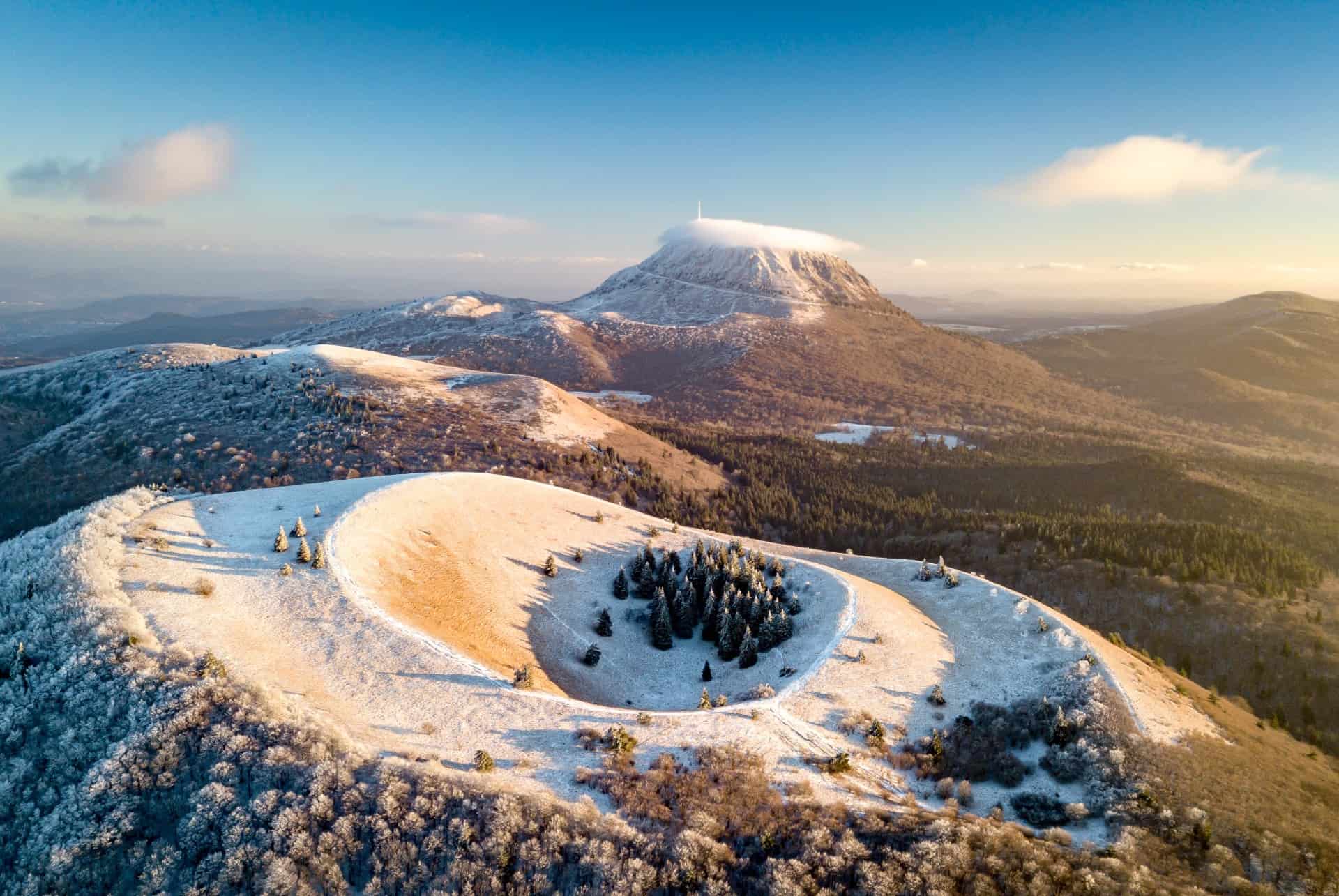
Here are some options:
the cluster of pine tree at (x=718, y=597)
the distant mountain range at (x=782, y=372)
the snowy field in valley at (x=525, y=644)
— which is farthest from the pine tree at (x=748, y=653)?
the distant mountain range at (x=782, y=372)

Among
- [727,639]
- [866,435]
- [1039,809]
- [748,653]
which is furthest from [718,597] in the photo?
[866,435]

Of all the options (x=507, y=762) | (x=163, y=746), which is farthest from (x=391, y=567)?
(x=507, y=762)

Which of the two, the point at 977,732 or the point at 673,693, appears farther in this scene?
the point at 673,693

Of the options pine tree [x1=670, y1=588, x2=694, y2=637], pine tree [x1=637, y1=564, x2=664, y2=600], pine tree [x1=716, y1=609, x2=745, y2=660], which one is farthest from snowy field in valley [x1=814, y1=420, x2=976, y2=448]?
pine tree [x1=716, y1=609, x2=745, y2=660]

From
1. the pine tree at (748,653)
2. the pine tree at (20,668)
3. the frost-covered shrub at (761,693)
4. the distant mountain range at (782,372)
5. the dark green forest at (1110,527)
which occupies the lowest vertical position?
the dark green forest at (1110,527)

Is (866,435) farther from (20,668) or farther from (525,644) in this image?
(20,668)

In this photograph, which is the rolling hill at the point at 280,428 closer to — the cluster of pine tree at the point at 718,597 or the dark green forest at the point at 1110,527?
the dark green forest at the point at 1110,527

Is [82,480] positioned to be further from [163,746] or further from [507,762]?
[507,762]
